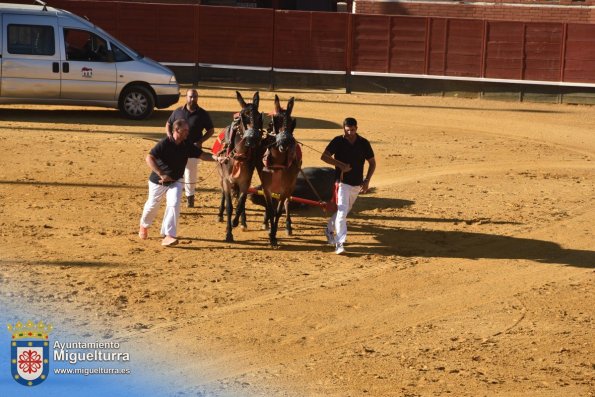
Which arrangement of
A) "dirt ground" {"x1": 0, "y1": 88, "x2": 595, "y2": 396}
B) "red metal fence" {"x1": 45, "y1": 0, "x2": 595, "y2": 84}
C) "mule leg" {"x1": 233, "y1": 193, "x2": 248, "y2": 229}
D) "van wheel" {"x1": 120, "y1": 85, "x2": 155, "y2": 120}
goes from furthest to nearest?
"red metal fence" {"x1": 45, "y1": 0, "x2": 595, "y2": 84}
"van wheel" {"x1": 120, "y1": 85, "x2": 155, "y2": 120}
"mule leg" {"x1": 233, "y1": 193, "x2": 248, "y2": 229}
"dirt ground" {"x1": 0, "y1": 88, "x2": 595, "y2": 396}

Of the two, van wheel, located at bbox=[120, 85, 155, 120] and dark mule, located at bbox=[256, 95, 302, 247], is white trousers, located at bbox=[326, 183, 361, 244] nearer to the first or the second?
dark mule, located at bbox=[256, 95, 302, 247]

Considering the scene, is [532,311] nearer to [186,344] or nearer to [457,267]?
[457,267]

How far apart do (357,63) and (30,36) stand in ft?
39.4

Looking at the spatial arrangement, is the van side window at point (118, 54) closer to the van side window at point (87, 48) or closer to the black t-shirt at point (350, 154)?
the van side window at point (87, 48)

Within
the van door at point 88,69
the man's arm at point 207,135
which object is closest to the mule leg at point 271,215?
the man's arm at point 207,135

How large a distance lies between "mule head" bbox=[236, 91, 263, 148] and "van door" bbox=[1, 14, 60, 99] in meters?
10.5

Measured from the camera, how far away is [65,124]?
76.2ft

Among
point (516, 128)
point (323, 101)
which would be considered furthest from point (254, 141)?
point (323, 101)

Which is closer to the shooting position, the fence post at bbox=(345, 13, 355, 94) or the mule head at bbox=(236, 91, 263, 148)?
the mule head at bbox=(236, 91, 263, 148)

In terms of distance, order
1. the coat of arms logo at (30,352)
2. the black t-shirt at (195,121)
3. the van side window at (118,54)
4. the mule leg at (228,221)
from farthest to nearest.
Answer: the van side window at (118,54) → the black t-shirt at (195,121) → the mule leg at (228,221) → the coat of arms logo at (30,352)

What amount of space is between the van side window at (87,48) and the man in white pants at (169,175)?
10.6m

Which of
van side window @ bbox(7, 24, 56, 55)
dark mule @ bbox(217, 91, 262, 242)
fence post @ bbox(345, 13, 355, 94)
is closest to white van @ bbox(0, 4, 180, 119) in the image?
van side window @ bbox(7, 24, 56, 55)

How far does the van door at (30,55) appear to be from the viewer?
23.2 metres

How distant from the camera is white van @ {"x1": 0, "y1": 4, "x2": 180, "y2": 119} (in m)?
23.3
